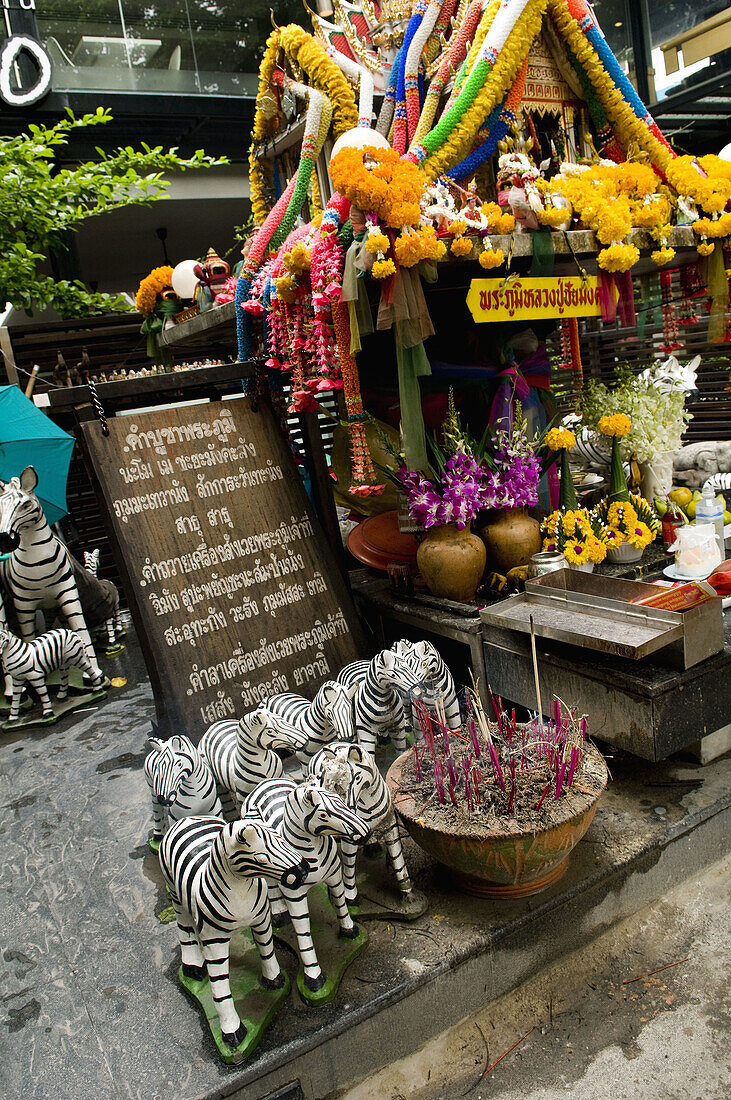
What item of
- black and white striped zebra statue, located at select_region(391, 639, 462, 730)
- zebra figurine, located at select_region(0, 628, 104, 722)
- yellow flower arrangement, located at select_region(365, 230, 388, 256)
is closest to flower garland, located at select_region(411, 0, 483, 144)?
yellow flower arrangement, located at select_region(365, 230, 388, 256)

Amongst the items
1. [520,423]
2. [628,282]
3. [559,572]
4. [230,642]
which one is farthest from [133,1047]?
[628,282]

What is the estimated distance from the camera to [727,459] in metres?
6.59

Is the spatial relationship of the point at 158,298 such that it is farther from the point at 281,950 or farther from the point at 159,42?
the point at 159,42

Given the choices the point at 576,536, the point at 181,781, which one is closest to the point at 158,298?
the point at 576,536

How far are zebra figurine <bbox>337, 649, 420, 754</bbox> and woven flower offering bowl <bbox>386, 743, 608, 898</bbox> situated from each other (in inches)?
21.3

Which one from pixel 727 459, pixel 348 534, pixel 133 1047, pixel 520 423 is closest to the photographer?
pixel 133 1047

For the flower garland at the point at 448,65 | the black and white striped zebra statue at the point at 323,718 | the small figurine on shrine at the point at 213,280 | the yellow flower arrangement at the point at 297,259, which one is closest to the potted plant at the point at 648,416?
the flower garland at the point at 448,65

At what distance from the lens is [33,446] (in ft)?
17.3

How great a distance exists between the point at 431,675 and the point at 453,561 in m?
0.92

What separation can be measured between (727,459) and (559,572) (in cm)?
337

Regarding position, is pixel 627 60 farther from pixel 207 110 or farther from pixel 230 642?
pixel 230 642

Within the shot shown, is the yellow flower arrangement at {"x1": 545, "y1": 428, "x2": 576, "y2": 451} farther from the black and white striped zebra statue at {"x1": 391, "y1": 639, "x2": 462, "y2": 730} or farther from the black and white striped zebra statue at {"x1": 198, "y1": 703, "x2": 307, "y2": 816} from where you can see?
the black and white striped zebra statue at {"x1": 198, "y1": 703, "x2": 307, "y2": 816}

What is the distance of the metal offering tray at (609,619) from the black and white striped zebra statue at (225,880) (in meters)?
1.75

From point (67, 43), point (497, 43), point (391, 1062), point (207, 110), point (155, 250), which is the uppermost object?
point (67, 43)
